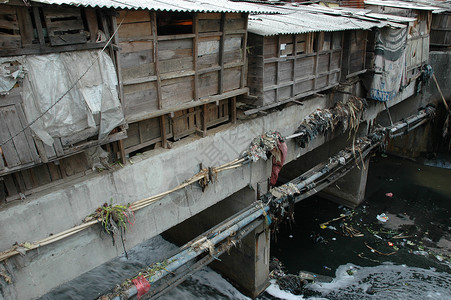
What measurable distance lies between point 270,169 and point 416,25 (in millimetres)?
11443

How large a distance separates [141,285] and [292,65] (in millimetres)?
7205

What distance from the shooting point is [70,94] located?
17.7ft

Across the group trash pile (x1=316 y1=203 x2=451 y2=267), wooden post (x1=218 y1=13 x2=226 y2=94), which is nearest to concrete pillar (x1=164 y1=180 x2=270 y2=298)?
wooden post (x1=218 y1=13 x2=226 y2=94)

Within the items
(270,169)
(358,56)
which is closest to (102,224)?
(270,169)

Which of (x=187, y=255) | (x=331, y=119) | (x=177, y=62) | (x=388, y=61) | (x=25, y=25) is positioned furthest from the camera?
(x=388, y=61)

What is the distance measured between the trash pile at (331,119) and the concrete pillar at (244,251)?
7.39 feet

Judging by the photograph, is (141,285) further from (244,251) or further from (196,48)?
(244,251)

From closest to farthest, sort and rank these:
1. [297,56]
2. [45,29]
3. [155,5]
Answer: [45,29]
[155,5]
[297,56]

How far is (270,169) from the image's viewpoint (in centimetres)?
1065

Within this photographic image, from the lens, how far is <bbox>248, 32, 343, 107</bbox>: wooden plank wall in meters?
8.88

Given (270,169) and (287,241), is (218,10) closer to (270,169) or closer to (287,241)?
(270,169)

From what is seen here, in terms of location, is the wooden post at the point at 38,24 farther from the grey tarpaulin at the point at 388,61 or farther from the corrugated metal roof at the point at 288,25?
the grey tarpaulin at the point at 388,61

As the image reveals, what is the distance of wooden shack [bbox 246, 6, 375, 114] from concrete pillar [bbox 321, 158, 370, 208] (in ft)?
16.7

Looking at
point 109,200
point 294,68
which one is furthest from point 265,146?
point 109,200
